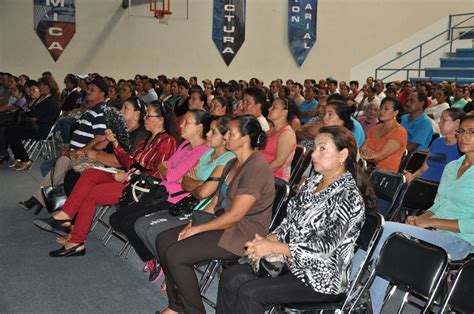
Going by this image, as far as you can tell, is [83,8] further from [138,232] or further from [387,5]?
[138,232]

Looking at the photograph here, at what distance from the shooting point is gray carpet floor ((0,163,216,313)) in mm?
3553

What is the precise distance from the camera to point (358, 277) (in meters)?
2.62

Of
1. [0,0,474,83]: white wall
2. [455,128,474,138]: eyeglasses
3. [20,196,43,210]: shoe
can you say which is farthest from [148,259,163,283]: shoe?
[0,0,474,83]: white wall

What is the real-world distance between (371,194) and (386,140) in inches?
95.7

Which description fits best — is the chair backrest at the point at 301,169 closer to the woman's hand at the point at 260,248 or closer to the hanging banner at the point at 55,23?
the woman's hand at the point at 260,248

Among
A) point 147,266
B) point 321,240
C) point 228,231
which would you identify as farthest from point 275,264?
point 147,266

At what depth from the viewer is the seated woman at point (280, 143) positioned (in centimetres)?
465

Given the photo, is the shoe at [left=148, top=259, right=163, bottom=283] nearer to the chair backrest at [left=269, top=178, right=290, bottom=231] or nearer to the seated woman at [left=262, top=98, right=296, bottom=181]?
the chair backrest at [left=269, top=178, right=290, bottom=231]

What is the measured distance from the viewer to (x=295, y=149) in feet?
16.3

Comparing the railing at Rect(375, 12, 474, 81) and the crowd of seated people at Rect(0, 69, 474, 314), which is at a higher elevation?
the railing at Rect(375, 12, 474, 81)

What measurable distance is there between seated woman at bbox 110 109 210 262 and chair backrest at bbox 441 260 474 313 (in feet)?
6.65

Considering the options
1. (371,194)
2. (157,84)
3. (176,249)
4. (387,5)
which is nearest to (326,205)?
(371,194)

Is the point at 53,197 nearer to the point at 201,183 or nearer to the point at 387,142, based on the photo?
the point at 201,183

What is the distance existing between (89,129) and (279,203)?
8.41 feet
